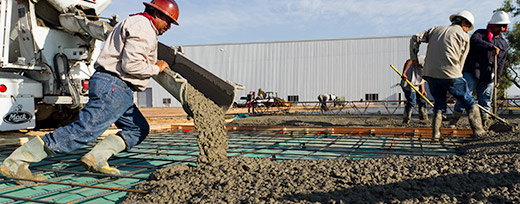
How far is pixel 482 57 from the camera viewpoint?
4238 millimetres

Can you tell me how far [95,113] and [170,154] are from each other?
3.04ft

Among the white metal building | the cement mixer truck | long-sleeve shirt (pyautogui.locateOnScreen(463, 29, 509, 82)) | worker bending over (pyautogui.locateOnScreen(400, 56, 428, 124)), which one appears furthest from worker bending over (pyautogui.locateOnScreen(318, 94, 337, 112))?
the cement mixer truck

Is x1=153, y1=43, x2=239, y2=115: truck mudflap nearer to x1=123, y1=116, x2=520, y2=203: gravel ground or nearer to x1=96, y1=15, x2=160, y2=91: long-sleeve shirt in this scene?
x1=96, y1=15, x2=160, y2=91: long-sleeve shirt

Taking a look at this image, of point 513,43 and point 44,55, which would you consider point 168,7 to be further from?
point 513,43

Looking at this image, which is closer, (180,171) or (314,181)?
(314,181)

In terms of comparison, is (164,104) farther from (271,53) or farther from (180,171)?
(180,171)

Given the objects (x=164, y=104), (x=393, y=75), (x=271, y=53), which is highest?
(x=271, y=53)

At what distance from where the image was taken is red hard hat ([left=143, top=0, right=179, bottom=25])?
2400 millimetres

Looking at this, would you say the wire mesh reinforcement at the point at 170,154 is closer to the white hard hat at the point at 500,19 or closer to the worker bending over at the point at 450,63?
the worker bending over at the point at 450,63

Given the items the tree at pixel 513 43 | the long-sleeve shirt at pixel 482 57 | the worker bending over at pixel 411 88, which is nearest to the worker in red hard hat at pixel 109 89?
the long-sleeve shirt at pixel 482 57

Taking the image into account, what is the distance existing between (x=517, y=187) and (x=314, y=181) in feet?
2.96

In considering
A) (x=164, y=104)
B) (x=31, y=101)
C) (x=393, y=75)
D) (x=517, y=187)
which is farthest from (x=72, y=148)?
(x=164, y=104)

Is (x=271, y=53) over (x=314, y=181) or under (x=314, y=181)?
over

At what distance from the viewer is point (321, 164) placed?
2090 millimetres
